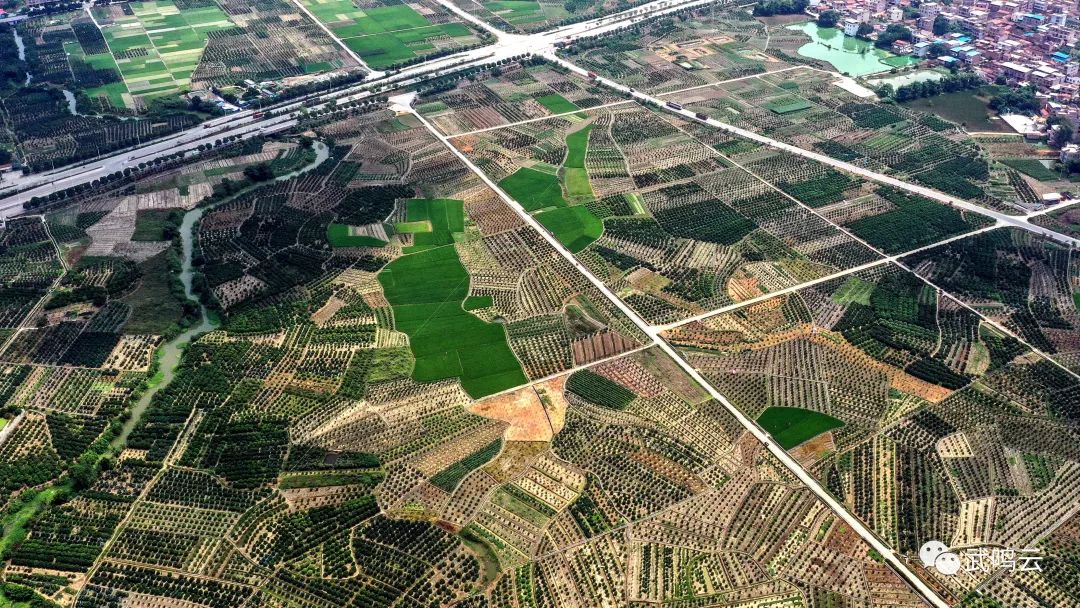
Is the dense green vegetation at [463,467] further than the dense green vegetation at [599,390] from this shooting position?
No

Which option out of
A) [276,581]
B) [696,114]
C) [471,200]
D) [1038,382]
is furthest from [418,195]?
[1038,382]

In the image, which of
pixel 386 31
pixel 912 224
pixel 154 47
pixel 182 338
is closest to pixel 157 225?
pixel 182 338

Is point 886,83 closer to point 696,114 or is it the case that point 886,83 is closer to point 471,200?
point 696,114

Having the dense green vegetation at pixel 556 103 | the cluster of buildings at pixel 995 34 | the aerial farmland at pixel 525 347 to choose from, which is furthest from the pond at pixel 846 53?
the dense green vegetation at pixel 556 103

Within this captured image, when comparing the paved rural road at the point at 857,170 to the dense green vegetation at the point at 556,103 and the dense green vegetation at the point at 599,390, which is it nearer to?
the dense green vegetation at the point at 556,103

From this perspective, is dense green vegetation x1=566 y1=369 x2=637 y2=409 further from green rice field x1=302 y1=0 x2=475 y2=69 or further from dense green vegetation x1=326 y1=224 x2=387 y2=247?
green rice field x1=302 y1=0 x2=475 y2=69
